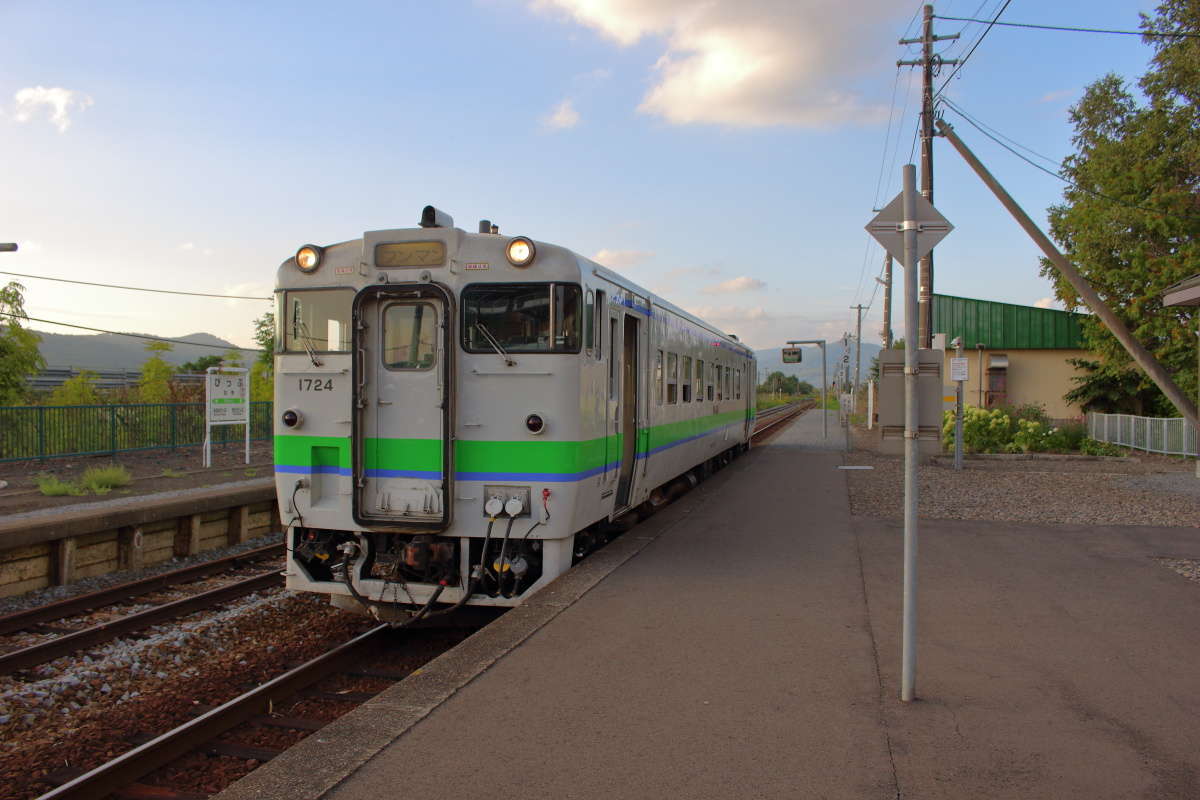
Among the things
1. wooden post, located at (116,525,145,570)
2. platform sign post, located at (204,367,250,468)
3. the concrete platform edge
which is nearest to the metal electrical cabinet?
the concrete platform edge

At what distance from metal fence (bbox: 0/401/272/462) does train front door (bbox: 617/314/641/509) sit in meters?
13.6

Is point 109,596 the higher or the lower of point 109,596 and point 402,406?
the lower

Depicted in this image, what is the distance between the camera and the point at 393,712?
4488 mm

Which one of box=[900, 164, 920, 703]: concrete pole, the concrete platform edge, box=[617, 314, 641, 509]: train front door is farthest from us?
box=[617, 314, 641, 509]: train front door

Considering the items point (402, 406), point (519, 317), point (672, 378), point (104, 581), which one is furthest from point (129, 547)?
point (672, 378)

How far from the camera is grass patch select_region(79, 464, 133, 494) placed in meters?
14.0

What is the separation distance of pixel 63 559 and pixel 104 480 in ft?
19.0

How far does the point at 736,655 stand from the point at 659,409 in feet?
16.6

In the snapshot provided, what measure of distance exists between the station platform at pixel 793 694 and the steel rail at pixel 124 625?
341 cm

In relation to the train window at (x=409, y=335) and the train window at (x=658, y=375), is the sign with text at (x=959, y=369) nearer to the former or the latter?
the train window at (x=658, y=375)

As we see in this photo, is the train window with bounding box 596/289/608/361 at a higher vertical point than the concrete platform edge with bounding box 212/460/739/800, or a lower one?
higher

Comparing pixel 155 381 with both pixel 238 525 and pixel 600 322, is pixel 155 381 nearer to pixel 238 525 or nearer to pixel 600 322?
pixel 238 525

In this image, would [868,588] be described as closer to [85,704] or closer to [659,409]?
[659,409]

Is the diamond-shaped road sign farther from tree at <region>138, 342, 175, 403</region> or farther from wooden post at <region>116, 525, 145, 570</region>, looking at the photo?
tree at <region>138, 342, 175, 403</region>
